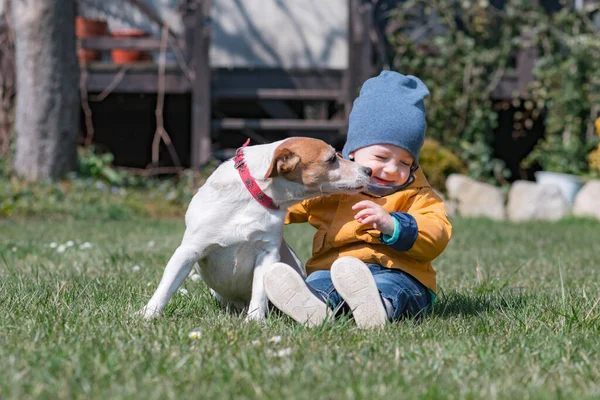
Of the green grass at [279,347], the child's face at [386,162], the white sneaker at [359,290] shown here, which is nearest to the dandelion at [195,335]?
the green grass at [279,347]

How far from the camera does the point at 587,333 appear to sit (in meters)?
2.90

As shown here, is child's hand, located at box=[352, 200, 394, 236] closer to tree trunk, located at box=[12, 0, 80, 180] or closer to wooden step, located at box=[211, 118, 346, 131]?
tree trunk, located at box=[12, 0, 80, 180]

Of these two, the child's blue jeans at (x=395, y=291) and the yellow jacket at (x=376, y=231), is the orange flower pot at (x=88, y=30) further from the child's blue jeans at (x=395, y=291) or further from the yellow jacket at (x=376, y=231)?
the child's blue jeans at (x=395, y=291)

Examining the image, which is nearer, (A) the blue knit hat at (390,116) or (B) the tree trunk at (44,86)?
(A) the blue knit hat at (390,116)

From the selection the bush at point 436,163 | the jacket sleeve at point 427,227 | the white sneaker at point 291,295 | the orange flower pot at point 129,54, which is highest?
the jacket sleeve at point 427,227

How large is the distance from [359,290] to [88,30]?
843 cm

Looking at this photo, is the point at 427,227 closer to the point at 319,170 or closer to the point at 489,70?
the point at 319,170

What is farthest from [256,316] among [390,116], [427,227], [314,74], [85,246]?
[314,74]

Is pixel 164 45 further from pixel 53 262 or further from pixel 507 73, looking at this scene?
pixel 53 262

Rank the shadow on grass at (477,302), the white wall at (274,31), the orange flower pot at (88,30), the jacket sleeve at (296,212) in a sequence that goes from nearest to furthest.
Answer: the shadow on grass at (477,302), the jacket sleeve at (296,212), the orange flower pot at (88,30), the white wall at (274,31)

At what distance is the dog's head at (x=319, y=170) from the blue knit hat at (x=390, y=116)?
9.4 inches

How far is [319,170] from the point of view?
321 centimetres

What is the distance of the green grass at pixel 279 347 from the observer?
211 centimetres

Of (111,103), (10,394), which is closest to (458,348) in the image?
(10,394)
